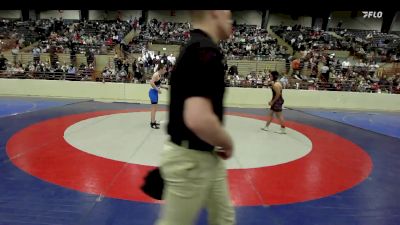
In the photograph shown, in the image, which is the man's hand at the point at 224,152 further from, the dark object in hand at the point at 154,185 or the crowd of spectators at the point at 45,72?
the crowd of spectators at the point at 45,72

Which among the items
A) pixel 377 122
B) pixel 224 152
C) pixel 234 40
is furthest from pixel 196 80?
pixel 234 40

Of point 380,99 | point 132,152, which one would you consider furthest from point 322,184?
point 380,99

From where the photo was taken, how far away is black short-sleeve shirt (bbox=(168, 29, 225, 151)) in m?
1.51

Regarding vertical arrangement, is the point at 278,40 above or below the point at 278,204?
above

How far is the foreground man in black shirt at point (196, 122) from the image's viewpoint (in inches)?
59.5

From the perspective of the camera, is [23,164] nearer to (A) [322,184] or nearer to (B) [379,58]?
(A) [322,184]

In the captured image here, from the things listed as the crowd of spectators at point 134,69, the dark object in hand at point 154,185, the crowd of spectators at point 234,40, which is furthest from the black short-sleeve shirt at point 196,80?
the crowd of spectators at point 234,40

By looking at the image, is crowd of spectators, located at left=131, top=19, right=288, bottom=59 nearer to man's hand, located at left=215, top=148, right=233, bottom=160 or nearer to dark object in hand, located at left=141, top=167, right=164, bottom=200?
dark object in hand, located at left=141, top=167, right=164, bottom=200

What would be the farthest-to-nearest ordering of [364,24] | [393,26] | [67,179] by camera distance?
1. [364,24]
2. [393,26]
3. [67,179]

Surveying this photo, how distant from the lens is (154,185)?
1.96 metres

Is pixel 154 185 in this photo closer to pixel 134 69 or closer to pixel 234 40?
pixel 134 69

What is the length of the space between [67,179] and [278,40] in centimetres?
2036

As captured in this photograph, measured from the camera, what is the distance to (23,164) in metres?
4.79

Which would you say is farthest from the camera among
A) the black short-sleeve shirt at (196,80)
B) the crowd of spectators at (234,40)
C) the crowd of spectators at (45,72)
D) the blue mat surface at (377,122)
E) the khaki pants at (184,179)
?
the crowd of spectators at (234,40)
